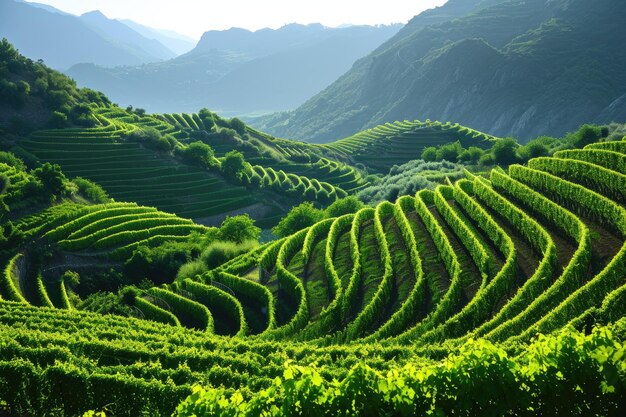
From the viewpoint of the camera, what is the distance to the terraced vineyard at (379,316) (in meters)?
17.2

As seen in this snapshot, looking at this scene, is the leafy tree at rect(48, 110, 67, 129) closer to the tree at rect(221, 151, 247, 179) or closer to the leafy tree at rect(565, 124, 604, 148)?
the tree at rect(221, 151, 247, 179)

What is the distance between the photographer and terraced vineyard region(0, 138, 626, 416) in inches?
679

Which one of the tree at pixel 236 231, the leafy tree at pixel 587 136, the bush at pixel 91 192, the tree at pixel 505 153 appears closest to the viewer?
the tree at pixel 236 231

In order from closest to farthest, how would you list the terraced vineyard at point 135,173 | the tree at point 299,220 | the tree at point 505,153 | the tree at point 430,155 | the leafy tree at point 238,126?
1. the tree at point 299,220
2. the terraced vineyard at point 135,173
3. the tree at point 505,153
4. the tree at point 430,155
5. the leafy tree at point 238,126

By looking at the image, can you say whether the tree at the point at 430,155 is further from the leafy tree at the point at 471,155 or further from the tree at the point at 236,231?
the tree at the point at 236,231

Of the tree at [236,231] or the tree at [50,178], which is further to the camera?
the tree at [50,178]

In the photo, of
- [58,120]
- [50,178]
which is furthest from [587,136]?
[58,120]

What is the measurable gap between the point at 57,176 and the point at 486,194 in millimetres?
62932

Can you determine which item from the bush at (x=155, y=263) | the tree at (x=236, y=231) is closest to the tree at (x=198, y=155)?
the tree at (x=236, y=231)

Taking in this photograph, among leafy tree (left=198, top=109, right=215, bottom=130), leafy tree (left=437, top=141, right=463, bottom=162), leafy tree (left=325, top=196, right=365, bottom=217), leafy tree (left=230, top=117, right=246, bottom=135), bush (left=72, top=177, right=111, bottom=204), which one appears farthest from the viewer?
leafy tree (left=230, top=117, right=246, bottom=135)

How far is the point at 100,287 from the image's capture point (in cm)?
6925

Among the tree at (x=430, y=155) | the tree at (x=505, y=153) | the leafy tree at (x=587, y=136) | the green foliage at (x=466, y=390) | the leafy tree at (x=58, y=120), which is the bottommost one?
the tree at (x=430, y=155)

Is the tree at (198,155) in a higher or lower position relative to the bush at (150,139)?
lower

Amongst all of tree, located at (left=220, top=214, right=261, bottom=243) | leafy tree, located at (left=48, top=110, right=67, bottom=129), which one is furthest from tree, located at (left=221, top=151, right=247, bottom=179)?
tree, located at (left=220, top=214, right=261, bottom=243)
